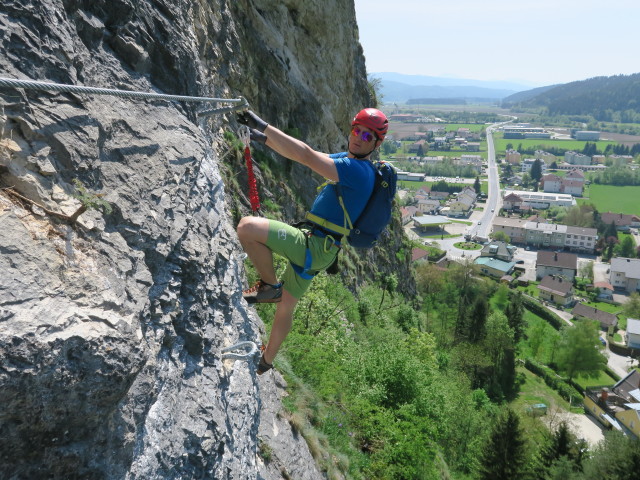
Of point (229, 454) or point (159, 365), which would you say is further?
point (229, 454)

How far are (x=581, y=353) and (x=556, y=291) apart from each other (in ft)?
69.0

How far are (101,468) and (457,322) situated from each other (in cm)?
4788

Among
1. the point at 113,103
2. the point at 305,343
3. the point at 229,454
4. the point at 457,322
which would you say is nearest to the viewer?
the point at 113,103

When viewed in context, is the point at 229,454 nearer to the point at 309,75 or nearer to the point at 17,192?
the point at 17,192

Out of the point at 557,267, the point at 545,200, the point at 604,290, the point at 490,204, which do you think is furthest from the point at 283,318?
the point at 545,200

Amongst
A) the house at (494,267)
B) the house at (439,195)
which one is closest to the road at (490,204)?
the house at (439,195)

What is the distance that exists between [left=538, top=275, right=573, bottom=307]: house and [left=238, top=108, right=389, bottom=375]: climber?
2777 inches

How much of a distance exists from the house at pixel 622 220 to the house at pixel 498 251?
35146mm

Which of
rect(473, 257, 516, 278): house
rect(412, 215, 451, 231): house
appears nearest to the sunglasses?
rect(473, 257, 516, 278): house

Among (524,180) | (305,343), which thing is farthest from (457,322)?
(524,180)

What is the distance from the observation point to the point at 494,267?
247 feet

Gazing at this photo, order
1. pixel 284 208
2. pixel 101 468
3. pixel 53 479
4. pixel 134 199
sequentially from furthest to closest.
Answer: pixel 284 208, pixel 134 199, pixel 101 468, pixel 53 479

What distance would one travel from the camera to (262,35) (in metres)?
17.1

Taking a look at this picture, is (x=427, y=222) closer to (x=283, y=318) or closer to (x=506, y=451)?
(x=506, y=451)
